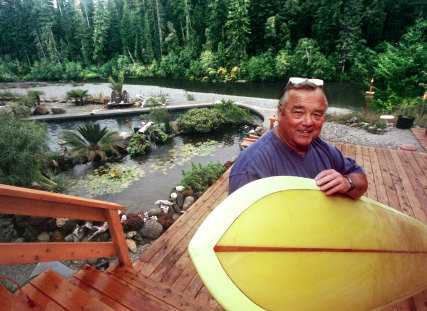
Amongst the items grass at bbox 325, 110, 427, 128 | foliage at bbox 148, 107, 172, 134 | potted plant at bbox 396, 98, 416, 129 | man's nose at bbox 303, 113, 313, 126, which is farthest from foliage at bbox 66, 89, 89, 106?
potted plant at bbox 396, 98, 416, 129

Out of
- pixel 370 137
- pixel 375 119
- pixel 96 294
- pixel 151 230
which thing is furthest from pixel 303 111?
pixel 375 119

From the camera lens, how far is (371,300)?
109 centimetres

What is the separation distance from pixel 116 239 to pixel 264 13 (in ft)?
99.8

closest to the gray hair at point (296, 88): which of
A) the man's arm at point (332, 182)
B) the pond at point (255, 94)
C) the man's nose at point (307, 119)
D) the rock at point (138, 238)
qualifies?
the man's nose at point (307, 119)

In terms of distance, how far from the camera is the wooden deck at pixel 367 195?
188 centimetres

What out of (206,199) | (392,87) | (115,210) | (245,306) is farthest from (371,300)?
(392,87)

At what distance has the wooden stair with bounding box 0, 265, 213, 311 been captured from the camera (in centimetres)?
114

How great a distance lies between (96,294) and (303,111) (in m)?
1.76

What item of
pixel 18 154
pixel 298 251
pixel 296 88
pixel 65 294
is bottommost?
→ pixel 18 154

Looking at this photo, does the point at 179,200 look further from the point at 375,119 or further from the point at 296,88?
the point at 375,119

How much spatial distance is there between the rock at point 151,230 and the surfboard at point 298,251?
266cm

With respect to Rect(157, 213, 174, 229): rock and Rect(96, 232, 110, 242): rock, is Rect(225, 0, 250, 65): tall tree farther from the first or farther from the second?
Rect(96, 232, 110, 242): rock

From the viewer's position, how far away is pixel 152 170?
17.9ft

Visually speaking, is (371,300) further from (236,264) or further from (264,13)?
(264,13)
